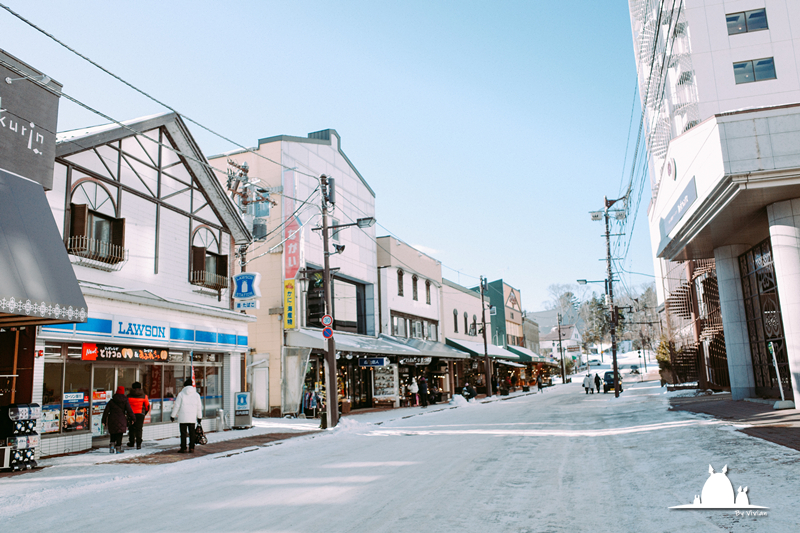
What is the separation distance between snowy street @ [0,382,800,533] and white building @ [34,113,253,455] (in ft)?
7.19

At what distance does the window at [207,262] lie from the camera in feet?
57.1

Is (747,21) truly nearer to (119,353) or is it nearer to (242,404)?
(242,404)

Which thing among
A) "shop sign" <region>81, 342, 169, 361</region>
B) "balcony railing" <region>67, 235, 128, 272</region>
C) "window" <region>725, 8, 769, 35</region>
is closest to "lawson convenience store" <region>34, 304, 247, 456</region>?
"shop sign" <region>81, 342, 169, 361</region>

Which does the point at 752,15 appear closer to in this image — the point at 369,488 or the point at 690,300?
the point at 690,300

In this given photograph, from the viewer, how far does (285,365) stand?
2280cm

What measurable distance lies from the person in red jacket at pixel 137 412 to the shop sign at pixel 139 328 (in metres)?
1.32

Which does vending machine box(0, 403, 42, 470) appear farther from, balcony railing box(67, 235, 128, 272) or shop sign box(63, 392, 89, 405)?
balcony railing box(67, 235, 128, 272)

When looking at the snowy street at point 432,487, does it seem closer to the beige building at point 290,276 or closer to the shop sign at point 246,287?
the shop sign at point 246,287

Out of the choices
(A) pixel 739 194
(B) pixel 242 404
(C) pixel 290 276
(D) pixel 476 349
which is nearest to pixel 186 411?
(B) pixel 242 404

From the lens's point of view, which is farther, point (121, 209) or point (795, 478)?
point (121, 209)

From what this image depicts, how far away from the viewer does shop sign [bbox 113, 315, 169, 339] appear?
13.7 metres

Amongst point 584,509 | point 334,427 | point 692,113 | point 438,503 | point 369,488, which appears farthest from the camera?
point 692,113

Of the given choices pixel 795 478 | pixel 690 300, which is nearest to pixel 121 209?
pixel 795 478

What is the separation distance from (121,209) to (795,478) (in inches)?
575
